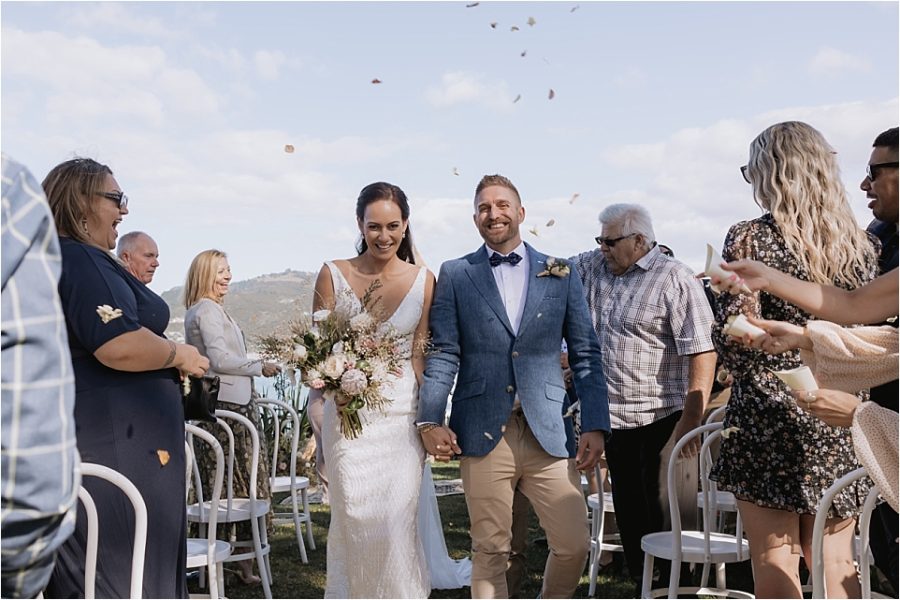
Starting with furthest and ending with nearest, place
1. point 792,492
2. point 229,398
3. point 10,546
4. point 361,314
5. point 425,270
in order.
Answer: point 229,398, point 425,270, point 361,314, point 792,492, point 10,546

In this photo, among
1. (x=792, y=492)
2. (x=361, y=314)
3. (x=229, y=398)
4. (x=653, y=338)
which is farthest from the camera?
(x=229, y=398)

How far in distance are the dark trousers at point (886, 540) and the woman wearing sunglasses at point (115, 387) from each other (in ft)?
7.34

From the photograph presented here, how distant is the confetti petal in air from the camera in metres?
3.10

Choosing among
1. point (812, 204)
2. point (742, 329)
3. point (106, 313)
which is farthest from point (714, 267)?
point (106, 313)

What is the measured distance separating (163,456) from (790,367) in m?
2.18

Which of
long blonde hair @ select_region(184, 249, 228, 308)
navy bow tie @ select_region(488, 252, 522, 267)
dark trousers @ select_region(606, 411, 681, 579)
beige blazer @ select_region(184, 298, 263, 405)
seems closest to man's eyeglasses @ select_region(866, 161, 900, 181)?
navy bow tie @ select_region(488, 252, 522, 267)

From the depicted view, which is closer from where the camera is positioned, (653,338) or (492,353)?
(492,353)

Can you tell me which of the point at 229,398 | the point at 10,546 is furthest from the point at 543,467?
the point at 10,546

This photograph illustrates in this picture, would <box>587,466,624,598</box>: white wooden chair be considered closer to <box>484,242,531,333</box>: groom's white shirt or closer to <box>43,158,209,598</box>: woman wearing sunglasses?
<box>484,242,531,333</box>: groom's white shirt

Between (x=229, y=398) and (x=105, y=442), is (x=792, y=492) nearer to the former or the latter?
(x=105, y=442)

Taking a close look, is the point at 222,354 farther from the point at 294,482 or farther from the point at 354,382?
the point at 354,382

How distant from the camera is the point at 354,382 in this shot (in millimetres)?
3877

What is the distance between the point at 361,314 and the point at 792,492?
1837 millimetres

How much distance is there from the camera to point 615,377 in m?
5.40
